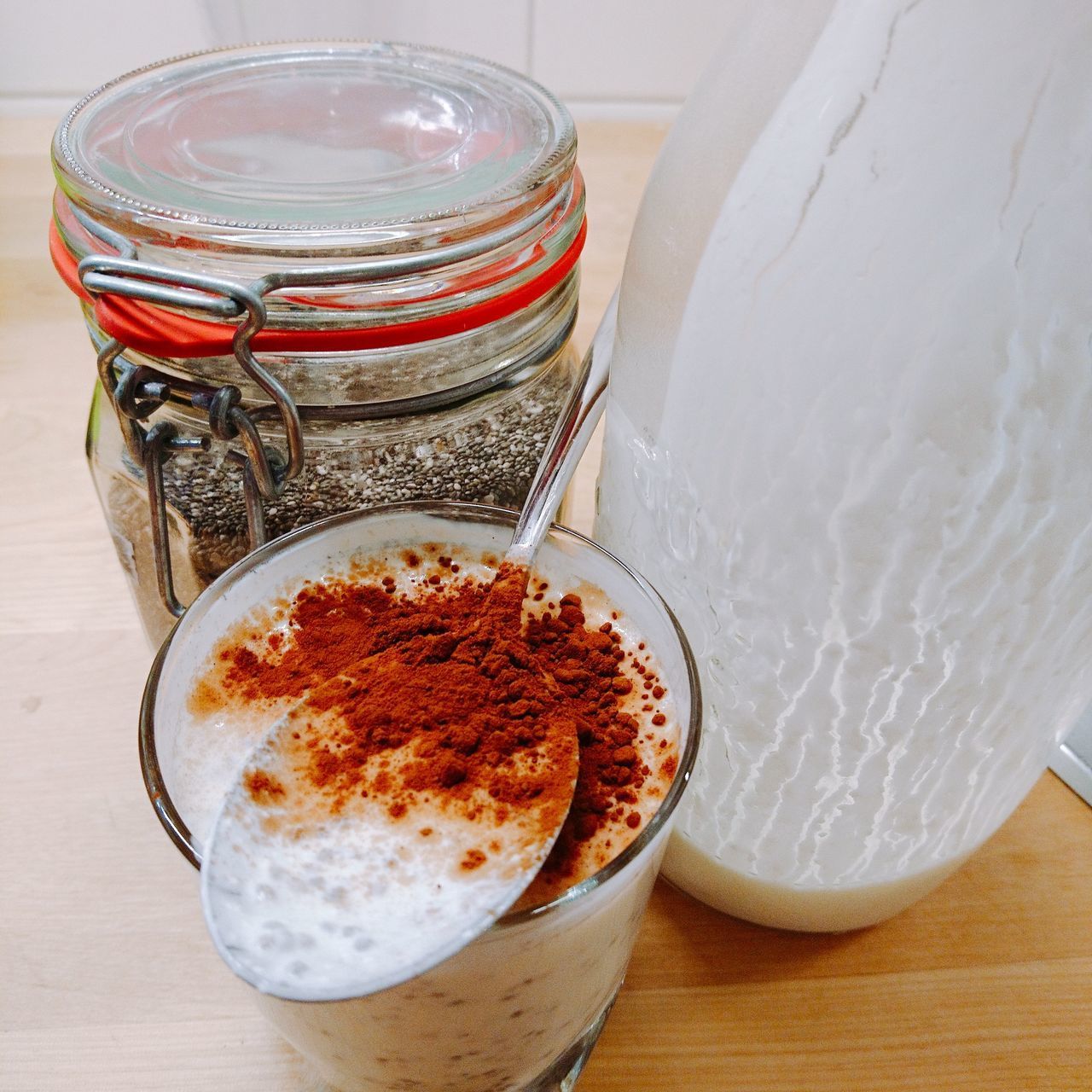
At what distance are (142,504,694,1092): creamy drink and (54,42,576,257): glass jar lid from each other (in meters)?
0.10

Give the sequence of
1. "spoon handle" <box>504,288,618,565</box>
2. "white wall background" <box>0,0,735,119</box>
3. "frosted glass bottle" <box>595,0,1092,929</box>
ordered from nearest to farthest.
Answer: "frosted glass bottle" <box>595,0,1092,929</box>, "spoon handle" <box>504,288,618,565</box>, "white wall background" <box>0,0,735,119</box>

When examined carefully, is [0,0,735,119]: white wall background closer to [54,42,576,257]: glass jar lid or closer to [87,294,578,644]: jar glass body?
[54,42,576,257]: glass jar lid

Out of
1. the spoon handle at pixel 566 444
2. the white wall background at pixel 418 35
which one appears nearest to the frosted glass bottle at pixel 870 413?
the spoon handle at pixel 566 444

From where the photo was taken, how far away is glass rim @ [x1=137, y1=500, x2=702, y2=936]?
0.74 feet

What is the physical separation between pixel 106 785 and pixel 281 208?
239 millimetres

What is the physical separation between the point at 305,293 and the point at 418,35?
70 cm

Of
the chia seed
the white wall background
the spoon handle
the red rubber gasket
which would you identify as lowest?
the white wall background

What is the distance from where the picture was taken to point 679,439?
277mm

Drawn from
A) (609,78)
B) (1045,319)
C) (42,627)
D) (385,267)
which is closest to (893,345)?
(1045,319)

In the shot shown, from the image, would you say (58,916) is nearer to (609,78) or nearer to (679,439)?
(679,439)

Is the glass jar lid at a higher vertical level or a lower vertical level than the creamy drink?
higher

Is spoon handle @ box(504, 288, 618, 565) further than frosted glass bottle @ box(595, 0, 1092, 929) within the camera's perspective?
Yes

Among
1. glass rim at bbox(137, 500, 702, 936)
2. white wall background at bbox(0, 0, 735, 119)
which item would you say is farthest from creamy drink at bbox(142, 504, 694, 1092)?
white wall background at bbox(0, 0, 735, 119)

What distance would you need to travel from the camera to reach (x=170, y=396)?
34 centimetres
